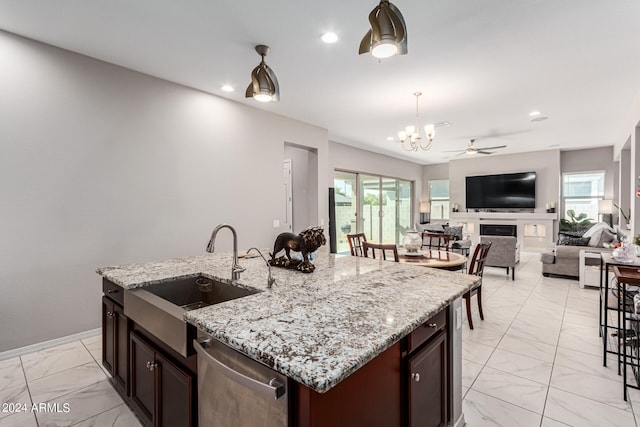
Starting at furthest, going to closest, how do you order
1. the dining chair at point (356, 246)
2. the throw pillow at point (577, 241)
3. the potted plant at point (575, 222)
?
the potted plant at point (575, 222), the throw pillow at point (577, 241), the dining chair at point (356, 246)

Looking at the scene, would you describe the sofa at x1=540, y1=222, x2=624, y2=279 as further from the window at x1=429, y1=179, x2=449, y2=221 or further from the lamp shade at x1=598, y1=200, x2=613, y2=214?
the window at x1=429, y1=179, x2=449, y2=221

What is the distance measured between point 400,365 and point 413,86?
3455 millimetres

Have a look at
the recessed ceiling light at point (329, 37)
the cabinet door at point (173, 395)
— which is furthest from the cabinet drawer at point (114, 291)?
the recessed ceiling light at point (329, 37)

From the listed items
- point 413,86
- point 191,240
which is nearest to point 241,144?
point 191,240

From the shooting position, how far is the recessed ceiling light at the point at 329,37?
8.65 ft

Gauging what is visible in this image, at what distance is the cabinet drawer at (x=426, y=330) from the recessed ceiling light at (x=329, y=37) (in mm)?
2354

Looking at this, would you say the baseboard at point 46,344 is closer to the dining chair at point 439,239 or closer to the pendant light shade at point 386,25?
the pendant light shade at point 386,25

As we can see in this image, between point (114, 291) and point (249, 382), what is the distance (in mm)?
1543

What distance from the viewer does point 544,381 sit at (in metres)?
2.33

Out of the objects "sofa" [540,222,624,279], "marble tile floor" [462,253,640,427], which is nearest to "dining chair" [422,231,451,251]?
"marble tile floor" [462,253,640,427]

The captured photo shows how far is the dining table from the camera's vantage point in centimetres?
327

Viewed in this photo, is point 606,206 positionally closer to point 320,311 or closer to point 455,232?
point 455,232

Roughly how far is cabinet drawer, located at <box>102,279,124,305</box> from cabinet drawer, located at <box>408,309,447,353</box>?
1.73 m

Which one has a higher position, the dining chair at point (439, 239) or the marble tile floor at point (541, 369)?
the dining chair at point (439, 239)
